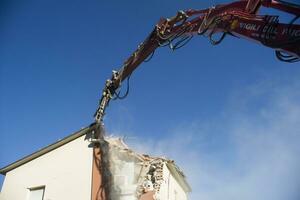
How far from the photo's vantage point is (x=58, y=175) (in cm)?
1550

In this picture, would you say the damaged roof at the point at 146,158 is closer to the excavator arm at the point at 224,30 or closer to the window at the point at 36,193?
the excavator arm at the point at 224,30

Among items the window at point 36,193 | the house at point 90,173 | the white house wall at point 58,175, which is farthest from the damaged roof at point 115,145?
the window at point 36,193

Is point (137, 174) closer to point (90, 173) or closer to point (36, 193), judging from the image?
point (90, 173)

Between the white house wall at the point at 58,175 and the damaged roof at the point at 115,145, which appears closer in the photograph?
the damaged roof at the point at 115,145

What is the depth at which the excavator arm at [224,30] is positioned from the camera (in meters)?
8.70

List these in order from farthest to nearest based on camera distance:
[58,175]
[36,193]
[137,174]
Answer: [36,193], [58,175], [137,174]

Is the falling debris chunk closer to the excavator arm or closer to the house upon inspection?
the house

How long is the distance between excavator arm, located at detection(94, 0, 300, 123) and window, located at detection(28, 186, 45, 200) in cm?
338

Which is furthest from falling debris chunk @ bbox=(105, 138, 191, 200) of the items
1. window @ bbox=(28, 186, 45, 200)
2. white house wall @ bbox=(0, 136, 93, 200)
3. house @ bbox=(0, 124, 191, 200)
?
window @ bbox=(28, 186, 45, 200)

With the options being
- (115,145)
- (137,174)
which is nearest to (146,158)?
(137,174)

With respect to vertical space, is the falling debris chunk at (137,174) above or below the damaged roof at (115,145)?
below

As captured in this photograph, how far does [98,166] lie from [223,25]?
6.85 meters

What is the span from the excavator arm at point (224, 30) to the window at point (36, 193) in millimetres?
3381

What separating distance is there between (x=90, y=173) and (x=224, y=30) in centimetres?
711
